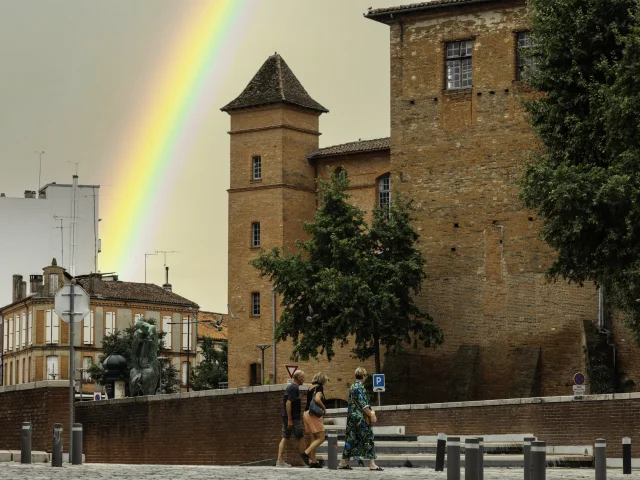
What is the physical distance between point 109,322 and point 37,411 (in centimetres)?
7610

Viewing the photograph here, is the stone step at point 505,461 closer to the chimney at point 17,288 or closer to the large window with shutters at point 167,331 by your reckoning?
the chimney at point 17,288

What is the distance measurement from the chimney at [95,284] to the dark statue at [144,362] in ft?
197

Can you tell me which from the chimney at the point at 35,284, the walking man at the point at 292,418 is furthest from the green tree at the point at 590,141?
the chimney at the point at 35,284

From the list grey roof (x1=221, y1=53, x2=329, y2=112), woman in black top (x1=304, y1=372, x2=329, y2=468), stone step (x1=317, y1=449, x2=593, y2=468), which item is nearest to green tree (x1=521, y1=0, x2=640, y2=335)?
stone step (x1=317, y1=449, x2=593, y2=468)

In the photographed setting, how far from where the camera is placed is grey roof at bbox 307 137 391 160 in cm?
6706

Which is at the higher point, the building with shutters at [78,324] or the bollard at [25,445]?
the building with shutters at [78,324]

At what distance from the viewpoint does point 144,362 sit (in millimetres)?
39219

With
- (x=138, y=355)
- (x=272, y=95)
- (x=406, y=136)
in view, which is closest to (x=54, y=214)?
(x=272, y=95)

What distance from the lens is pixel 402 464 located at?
1180 inches

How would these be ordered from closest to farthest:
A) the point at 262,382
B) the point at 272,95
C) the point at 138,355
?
the point at 138,355
the point at 262,382
the point at 272,95

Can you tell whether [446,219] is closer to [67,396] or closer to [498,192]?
[498,192]

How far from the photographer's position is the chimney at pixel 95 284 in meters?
99.8

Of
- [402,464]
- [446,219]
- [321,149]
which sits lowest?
[402,464]

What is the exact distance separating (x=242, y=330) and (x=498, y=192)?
A: 1762cm
